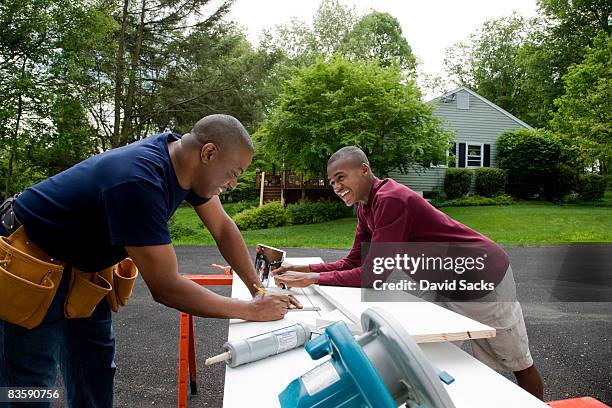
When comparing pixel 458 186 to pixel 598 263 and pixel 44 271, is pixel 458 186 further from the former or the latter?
pixel 44 271

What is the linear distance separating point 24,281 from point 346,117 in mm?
14443

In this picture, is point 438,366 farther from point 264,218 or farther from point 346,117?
point 264,218

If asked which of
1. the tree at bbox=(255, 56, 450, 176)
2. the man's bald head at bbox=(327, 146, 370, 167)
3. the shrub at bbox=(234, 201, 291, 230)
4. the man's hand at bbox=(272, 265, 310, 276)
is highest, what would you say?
the tree at bbox=(255, 56, 450, 176)

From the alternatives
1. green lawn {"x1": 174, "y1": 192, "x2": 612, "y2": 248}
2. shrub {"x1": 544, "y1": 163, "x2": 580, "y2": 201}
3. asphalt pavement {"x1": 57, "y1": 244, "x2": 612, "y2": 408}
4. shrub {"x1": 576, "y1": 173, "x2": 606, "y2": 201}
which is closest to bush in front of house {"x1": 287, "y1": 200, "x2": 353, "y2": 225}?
green lawn {"x1": 174, "y1": 192, "x2": 612, "y2": 248}

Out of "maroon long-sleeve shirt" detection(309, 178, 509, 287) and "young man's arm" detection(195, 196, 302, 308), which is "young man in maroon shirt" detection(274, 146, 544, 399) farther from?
"young man's arm" detection(195, 196, 302, 308)

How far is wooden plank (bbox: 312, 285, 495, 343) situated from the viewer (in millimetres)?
1683

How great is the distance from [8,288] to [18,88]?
35.4 ft

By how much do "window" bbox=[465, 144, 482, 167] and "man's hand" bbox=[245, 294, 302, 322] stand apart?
2214cm

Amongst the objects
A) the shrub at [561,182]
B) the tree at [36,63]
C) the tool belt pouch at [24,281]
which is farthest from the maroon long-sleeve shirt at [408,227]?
the shrub at [561,182]

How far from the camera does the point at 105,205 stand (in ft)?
5.29

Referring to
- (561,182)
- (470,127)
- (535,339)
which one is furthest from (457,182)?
(535,339)

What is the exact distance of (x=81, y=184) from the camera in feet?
5.78

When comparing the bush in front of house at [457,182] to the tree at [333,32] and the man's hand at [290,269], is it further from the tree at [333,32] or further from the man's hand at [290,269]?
the man's hand at [290,269]

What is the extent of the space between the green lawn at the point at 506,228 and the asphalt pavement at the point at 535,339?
387 cm
